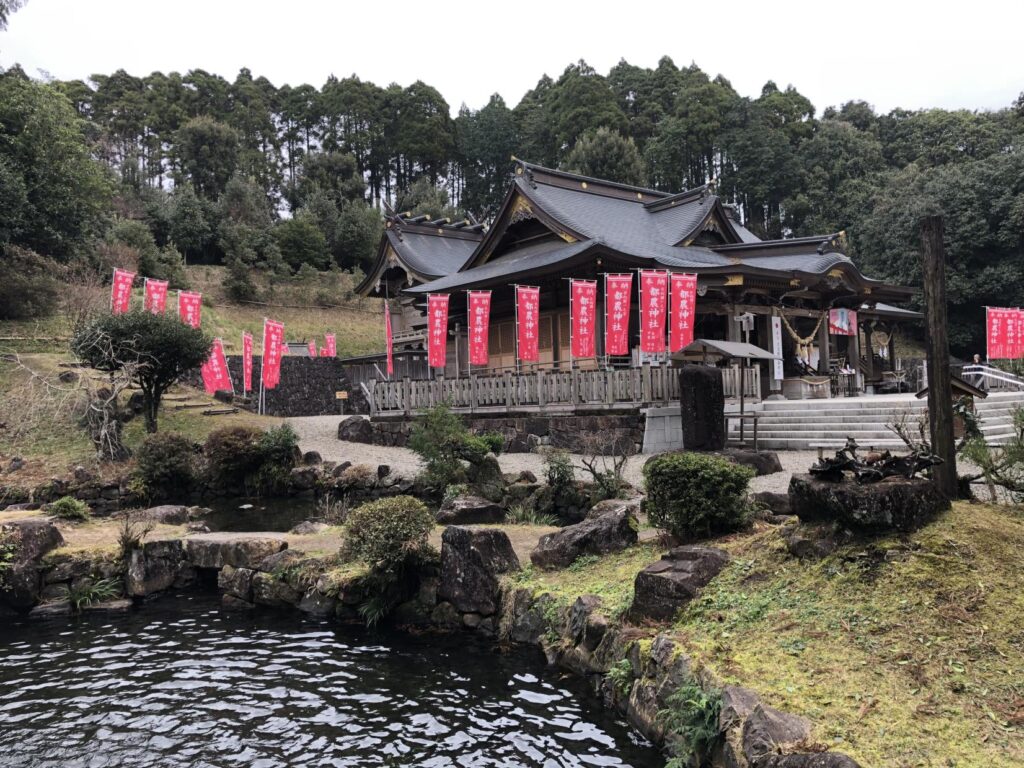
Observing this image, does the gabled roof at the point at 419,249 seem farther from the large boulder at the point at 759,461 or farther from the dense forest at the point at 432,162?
the large boulder at the point at 759,461

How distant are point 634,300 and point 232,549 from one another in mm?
14296

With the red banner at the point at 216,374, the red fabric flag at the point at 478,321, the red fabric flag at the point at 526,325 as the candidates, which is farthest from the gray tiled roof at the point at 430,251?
the red fabric flag at the point at 526,325

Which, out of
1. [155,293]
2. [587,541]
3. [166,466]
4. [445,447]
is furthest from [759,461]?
[155,293]

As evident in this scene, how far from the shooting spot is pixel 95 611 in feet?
29.7

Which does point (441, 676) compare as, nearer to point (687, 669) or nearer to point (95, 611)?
point (687, 669)

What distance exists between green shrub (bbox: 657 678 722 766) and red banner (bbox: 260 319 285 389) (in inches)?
943

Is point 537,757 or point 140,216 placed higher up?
point 140,216

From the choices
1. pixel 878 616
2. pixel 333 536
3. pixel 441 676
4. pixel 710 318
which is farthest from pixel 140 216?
pixel 878 616

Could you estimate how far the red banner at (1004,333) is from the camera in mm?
23875

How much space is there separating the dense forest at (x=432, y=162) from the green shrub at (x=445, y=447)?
2232 centimetres

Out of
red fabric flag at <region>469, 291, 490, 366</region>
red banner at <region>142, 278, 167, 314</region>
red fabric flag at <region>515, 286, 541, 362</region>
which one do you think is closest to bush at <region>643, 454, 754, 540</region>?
red fabric flag at <region>515, 286, 541, 362</region>

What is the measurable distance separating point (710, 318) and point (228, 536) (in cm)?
1655

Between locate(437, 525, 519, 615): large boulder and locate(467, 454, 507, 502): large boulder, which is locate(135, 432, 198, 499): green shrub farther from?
locate(437, 525, 519, 615): large boulder

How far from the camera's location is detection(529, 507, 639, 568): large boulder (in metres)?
7.87
